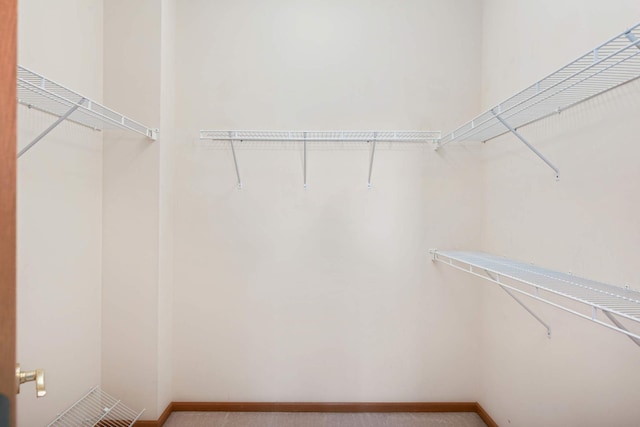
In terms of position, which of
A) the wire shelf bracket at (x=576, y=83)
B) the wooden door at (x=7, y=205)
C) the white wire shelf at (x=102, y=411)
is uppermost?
the wire shelf bracket at (x=576, y=83)

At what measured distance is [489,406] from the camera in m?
1.87

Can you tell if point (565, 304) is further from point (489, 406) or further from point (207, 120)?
point (207, 120)

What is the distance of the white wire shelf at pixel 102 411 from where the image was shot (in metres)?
1.67

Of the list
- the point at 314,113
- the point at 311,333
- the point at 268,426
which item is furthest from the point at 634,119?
the point at 268,426

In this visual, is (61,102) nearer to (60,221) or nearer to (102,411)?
(60,221)

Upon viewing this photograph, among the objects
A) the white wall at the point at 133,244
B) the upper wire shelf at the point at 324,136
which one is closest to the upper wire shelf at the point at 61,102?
the white wall at the point at 133,244

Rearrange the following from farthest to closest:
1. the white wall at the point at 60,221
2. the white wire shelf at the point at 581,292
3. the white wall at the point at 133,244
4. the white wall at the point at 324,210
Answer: the white wall at the point at 324,210 → the white wall at the point at 133,244 → the white wall at the point at 60,221 → the white wire shelf at the point at 581,292

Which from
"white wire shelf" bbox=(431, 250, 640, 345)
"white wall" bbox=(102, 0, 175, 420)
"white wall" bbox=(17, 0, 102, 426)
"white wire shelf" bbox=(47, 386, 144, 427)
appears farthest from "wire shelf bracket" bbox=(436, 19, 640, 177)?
"white wire shelf" bbox=(47, 386, 144, 427)

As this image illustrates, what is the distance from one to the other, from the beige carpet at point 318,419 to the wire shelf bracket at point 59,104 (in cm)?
174

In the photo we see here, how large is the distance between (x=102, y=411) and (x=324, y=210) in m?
1.79

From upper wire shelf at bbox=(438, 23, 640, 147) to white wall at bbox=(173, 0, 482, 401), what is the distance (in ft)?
1.74

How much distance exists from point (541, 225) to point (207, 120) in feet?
6.58

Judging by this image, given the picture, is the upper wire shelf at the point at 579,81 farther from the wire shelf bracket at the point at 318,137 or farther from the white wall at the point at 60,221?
the white wall at the point at 60,221

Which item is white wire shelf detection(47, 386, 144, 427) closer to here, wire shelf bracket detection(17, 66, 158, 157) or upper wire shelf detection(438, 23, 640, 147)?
wire shelf bracket detection(17, 66, 158, 157)
